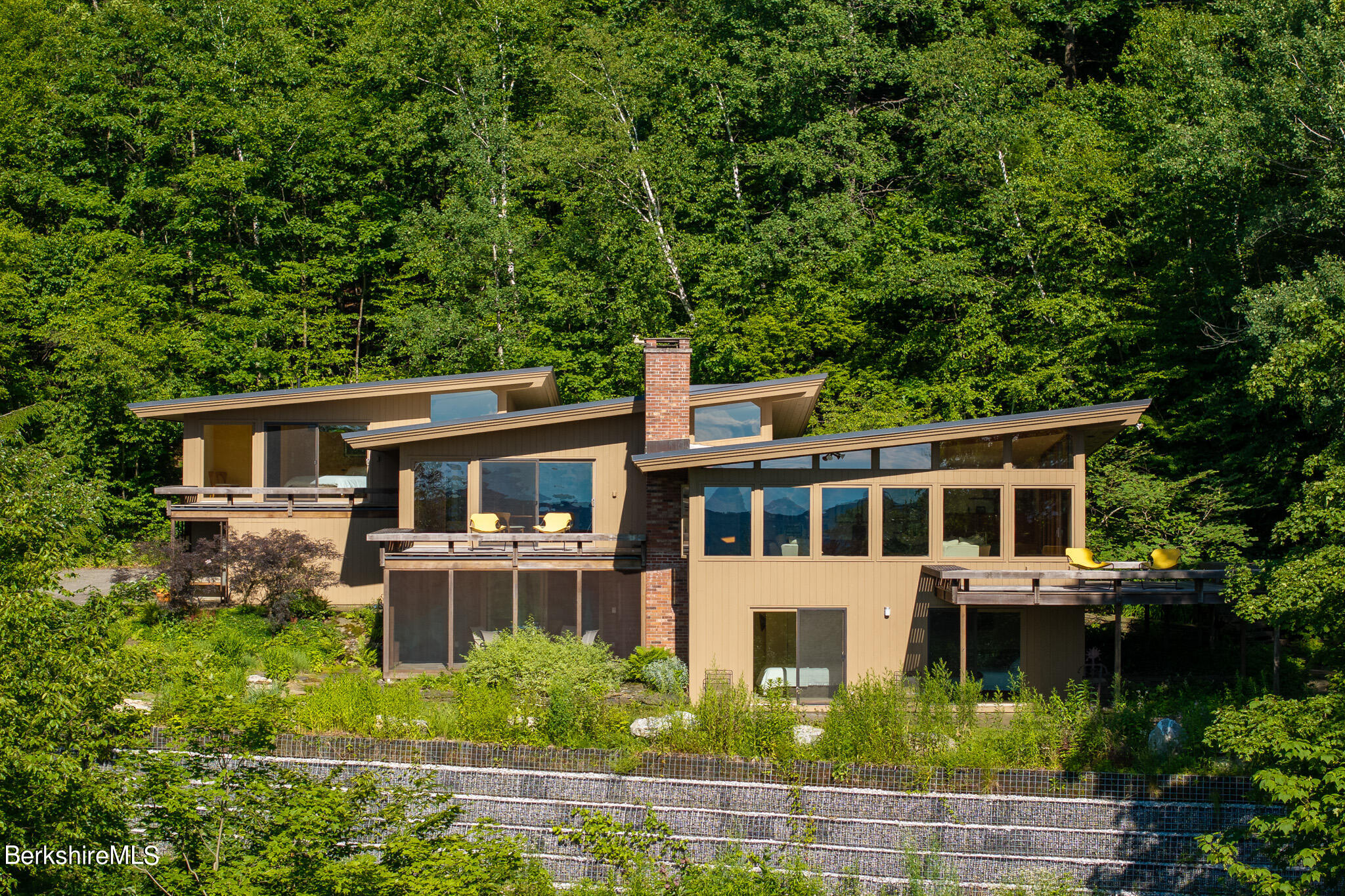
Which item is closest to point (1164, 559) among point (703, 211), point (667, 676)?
point (667, 676)

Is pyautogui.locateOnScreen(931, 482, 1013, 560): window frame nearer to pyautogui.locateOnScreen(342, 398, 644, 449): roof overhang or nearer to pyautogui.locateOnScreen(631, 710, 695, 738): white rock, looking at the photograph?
pyautogui.locateOnScreen(631, 710, 695, 738): white rock

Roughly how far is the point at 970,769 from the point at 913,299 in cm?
1870

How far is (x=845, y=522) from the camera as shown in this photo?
16.3m

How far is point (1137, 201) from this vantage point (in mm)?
25328

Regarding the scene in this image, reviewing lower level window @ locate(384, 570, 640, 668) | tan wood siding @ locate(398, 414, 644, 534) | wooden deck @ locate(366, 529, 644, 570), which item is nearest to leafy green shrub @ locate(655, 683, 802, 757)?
lower level window @ locate(384, 570, 640, 668)

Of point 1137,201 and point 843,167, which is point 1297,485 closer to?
point 1137,201

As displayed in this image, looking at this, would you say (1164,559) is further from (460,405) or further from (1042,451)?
(460,405)

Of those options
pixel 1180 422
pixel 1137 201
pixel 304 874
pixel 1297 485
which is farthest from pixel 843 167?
pixel 304 874

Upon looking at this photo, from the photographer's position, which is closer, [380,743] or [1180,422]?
[380,743]

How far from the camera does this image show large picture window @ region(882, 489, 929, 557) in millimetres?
16250

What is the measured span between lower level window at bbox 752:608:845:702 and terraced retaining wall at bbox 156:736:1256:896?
383 cm

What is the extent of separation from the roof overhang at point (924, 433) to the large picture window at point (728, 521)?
0.49 metres

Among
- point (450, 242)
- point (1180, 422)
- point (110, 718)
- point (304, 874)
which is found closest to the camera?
point (110, 718)

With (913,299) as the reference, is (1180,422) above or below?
below
